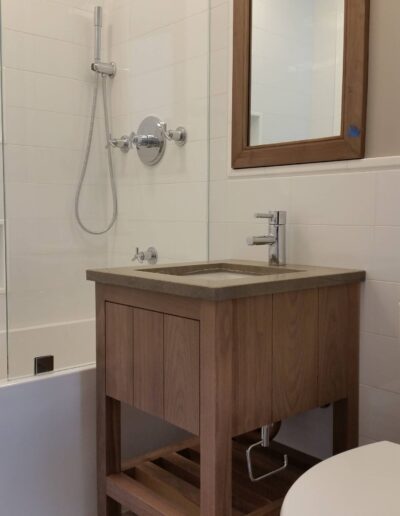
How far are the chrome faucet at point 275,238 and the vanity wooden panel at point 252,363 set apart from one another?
0.40m

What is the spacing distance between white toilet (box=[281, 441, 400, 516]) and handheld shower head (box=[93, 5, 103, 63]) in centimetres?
210

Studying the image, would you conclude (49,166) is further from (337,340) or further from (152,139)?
(337,340)

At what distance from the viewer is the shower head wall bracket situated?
2.20 meters

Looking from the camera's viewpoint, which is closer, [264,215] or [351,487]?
[351,487]

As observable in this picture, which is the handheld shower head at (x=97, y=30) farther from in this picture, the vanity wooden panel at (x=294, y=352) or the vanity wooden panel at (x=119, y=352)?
the vanity wooden panel at (x=294, y=352)

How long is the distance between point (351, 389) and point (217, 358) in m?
0.57

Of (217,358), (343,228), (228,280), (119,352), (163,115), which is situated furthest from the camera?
(163,115)

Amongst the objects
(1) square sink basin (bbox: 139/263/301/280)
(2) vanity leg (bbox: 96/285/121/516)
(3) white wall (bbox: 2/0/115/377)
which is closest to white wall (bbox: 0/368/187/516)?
(2) vanity leg (bbox: 96/285/121/516)

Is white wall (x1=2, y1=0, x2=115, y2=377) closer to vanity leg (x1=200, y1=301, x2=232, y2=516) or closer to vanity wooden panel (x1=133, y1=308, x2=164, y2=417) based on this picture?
vanity wooden panel (x1=133, y1=308, x2=164, y2=417)

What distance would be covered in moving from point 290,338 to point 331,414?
1.47 feet

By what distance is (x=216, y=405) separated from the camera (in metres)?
1.21

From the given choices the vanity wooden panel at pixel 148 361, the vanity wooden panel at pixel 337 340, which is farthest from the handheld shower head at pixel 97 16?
the vanity wooden panel at pixel 337 340

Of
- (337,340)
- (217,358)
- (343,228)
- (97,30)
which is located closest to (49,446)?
(217,358)

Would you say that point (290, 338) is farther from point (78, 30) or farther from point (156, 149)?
point (78, 30)
